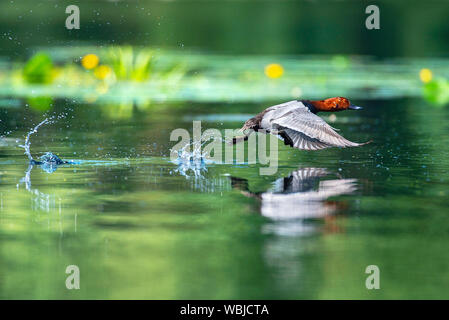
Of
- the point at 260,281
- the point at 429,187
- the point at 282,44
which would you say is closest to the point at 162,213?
the point at 260,281

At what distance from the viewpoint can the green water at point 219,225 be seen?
19.5ft

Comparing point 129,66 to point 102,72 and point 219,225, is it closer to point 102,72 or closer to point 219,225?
point 102,72

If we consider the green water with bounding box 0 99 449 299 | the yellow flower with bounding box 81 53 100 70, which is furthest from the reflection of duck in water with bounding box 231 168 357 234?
the yellow flower with bounding box 81 53 100 70

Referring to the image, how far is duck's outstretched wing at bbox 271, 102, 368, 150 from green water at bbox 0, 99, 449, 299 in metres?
0.34

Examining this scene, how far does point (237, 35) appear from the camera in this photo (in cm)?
3225

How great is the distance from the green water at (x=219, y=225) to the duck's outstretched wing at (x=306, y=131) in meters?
0.34

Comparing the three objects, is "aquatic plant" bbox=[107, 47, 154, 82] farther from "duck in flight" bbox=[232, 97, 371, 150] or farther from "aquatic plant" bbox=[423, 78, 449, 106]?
"duck in flight" bbox=[232, 97, 371, 150]

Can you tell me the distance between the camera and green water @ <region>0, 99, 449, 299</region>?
5953 mm

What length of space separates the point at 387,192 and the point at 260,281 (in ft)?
10.5

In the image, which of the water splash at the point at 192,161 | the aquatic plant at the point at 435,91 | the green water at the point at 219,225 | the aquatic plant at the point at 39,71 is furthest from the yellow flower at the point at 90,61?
the water splash at the point at 192,161

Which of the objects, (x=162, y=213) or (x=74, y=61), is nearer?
(x=162, y=213)

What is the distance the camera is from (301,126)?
9.67 metres
